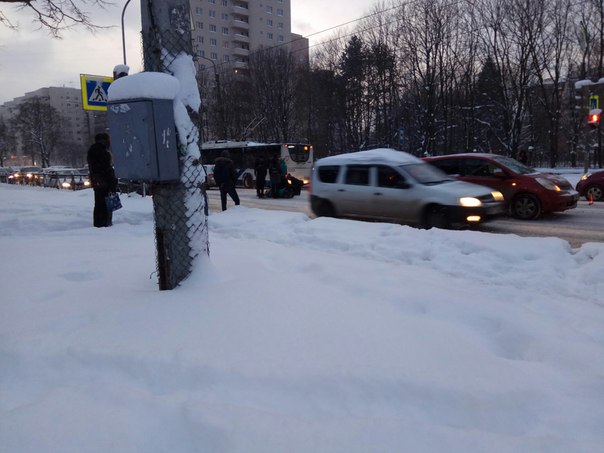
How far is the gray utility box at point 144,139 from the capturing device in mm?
3605

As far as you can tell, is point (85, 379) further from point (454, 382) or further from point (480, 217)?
point (480, 217)

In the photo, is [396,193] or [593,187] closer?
[396,193]

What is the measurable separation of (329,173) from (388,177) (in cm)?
155

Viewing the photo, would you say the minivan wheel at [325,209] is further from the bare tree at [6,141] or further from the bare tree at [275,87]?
the bare tree at [6,141]

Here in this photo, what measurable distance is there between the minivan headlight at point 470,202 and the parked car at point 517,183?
8.28ft

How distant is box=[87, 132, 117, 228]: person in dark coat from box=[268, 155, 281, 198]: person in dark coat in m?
8.82

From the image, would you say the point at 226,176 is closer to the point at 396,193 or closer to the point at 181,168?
the point at 396,193

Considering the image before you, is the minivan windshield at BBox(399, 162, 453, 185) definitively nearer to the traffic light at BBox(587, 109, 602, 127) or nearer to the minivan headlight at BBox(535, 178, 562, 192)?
the minivan headlight at BBox(535, 178, 562, 192)

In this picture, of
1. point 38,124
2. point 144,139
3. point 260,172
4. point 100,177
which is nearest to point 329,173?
point 100,177

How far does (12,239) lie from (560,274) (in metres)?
7.74

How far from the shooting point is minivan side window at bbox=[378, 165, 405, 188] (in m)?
9.32

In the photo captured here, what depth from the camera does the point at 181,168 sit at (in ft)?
13.0

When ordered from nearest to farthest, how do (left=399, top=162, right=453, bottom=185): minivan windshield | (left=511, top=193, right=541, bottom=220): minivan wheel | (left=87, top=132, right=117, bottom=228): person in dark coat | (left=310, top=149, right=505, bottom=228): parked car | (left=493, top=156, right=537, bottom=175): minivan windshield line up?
(left=87, top=132, right=117, bottom=228): person in dark coat, (left=310, top=149, right=505, bottom=228): parked car, (left=399, top=162, right=453, bottom=185): minivan windshield, (left=511, top=193, right=541, bottom=220): minivan wheel, (left=493, top=156, right=537, bottom=175): minivan windshield

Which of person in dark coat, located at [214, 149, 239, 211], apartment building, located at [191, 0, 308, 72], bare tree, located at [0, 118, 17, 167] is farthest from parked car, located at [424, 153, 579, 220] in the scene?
bare tree, located at [0, 118, 17, 167]
